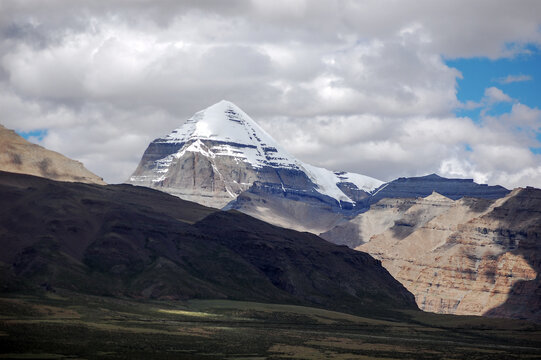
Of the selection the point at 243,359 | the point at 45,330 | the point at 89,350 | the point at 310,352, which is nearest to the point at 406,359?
the point at 310,352

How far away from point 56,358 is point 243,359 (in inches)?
1366

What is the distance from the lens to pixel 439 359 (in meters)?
191

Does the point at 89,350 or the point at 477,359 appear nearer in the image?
the point at 89,350

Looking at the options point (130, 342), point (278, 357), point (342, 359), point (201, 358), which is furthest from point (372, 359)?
point (130, 342)

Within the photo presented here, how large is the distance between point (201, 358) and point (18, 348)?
3192cm

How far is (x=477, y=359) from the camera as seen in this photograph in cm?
19375

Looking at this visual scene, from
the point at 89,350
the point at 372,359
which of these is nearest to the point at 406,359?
the point at 372,359

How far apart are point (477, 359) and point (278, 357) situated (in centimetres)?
4266

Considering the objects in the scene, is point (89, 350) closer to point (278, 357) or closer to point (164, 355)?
point (164, 355)

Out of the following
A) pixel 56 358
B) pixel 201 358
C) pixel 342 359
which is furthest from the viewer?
pixel 342 359

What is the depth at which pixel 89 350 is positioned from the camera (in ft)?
569

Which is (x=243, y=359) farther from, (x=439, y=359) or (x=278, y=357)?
(x=439, y=359)

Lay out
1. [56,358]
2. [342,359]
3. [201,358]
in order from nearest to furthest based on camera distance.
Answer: [56,358]
[201,358]
[342,359]

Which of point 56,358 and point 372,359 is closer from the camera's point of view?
point 56,358
